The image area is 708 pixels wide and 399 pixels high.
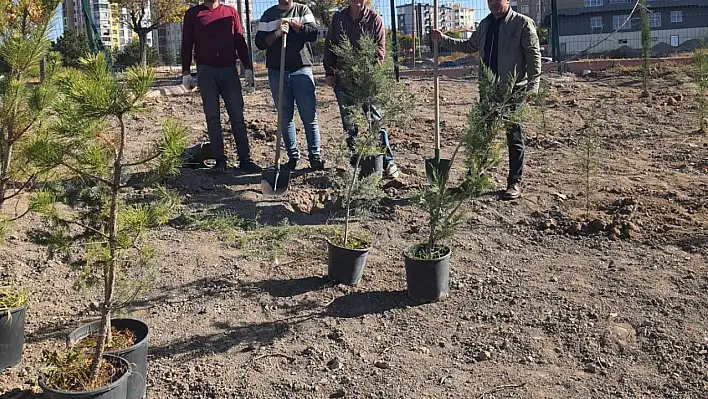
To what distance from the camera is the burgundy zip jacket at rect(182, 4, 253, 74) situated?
19.3 ft

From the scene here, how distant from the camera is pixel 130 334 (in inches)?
116

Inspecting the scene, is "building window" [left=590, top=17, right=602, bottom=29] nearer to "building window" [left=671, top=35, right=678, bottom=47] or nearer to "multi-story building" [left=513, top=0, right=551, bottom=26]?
"building window" [left=671, top=35, right=678, bottom=47]

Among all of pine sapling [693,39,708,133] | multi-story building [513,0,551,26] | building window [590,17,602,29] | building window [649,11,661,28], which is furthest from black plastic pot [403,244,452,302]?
building window [649,11,661,28]

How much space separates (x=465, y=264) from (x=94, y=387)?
2.40m

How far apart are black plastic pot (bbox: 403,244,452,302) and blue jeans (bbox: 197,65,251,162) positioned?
2.84m

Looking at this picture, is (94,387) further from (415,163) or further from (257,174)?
(415,163)

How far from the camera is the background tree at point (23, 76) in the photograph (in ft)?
9.97

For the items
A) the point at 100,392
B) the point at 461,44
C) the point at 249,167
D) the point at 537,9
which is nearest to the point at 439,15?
the point at 537,9

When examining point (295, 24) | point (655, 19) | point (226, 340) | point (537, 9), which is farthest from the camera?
point (655, 19)

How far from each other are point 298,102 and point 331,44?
57 cm

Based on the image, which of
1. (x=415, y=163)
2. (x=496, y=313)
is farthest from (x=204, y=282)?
(x=415, y=163)

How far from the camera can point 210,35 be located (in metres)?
5.91

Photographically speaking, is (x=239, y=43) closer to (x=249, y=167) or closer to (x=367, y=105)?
(x=249, y=167)

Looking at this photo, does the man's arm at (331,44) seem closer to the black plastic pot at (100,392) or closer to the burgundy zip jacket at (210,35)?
the burgundy zip jacket at (210,35)
